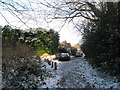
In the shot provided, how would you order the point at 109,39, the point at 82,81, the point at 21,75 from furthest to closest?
the point at 109,39 → the point at 21,75 → the point at 82,81

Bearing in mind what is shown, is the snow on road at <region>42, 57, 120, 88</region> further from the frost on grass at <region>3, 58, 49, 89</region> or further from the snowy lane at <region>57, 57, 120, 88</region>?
the frost on grass at <region>3, 58, 49, 89</region>

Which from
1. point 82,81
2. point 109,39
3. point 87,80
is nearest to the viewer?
point 82,81

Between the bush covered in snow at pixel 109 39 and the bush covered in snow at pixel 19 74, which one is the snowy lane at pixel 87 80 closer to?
the bush covered in snow at pixel 109 39

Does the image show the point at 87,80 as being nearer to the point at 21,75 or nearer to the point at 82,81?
the point at 82,81

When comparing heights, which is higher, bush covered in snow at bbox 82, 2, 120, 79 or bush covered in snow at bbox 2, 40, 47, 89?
bush covered in snow at bbox 82, 2, 120, 79

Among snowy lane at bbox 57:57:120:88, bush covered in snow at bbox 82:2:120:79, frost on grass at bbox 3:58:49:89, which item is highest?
bush covered in snow at bbox 82:2:120:79

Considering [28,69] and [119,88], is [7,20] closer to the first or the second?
[28,69]

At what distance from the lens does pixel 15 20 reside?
4.73m

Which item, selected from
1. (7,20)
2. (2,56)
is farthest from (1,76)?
(7,20)

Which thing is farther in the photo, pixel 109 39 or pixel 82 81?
pixel 109 39

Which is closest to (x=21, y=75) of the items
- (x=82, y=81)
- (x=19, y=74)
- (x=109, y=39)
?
(x=19, y=74)

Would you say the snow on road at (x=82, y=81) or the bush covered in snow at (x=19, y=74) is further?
the bush covered in snow at (x=19, y=74)

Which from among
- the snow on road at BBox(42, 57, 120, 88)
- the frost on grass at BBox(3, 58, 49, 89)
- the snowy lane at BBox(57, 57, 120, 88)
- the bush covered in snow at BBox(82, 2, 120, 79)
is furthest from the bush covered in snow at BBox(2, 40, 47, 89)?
the bush covered in snow at BBox(82, 2, 120, 79)

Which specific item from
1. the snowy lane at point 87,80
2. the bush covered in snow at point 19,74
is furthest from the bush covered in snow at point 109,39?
the bush covered in snow at point 19,74
